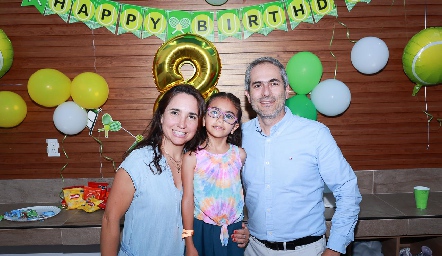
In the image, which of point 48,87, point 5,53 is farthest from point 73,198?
point 5,53

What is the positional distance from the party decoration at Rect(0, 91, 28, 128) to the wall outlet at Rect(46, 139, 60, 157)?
35 cm

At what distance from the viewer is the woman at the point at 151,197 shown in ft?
5.51

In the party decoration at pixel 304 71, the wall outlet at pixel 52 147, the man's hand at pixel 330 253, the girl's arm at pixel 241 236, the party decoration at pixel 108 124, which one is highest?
the party decoration at pixel 304 71

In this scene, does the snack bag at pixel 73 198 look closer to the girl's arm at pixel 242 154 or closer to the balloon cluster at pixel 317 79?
the girl's arm at pixel 242 154

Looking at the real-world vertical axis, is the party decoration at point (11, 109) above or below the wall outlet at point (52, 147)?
above

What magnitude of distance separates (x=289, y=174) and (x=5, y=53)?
274 centimetres

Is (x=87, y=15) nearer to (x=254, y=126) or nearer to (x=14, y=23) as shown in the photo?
(x=14, y=23)

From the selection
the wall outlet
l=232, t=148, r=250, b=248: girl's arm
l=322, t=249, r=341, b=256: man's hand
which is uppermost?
the wall outlet

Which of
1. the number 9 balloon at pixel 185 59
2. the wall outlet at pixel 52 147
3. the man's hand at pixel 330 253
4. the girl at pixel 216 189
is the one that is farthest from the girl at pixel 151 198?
the wall outlet at pixel 52 147

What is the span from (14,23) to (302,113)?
290 cm

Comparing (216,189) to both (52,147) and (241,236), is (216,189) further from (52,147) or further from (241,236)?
(52,147)

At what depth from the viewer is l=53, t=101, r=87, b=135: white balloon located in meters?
3.22

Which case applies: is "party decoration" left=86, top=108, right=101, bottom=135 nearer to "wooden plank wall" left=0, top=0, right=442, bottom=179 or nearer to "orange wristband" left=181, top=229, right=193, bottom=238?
"wooden plank wall" left=0, top=0, right=442, bottom=179

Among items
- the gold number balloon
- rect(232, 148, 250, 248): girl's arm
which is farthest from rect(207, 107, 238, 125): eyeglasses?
the gold number balloon
